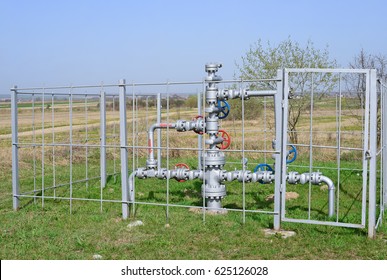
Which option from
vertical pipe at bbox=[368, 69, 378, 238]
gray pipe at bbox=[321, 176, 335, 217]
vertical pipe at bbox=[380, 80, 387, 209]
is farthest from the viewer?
vertical pipe at bbox=[380, 80, 387, 209]

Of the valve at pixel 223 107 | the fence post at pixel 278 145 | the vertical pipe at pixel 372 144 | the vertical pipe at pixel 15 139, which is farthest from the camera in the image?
the vertical pipe at pixel 15 139

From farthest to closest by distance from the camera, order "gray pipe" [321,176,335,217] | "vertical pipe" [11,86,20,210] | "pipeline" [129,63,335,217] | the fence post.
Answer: "vertical pipe" [11,86,20,210] < "pipeline" [129,63,335,217] < "gray pipe" [321,176,335,217] < the fence post

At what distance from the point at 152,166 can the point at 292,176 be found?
303 centimetres

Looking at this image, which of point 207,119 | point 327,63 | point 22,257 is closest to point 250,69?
point 327,63

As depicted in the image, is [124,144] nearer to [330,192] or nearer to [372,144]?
[330,192]

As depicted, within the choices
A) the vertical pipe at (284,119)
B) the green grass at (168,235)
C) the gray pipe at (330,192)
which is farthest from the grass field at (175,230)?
the vertical pipe at (284,119)

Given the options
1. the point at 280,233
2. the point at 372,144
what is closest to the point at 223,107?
the point at 280,233

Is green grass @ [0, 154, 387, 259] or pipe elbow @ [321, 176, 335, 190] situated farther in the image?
pipe elbow @ [321, 176, 335, 190]

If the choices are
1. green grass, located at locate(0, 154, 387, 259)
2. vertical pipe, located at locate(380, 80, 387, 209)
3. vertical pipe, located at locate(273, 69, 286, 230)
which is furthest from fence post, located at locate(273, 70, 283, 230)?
vertical pipe, located at locate(380, 80, 387, 209)

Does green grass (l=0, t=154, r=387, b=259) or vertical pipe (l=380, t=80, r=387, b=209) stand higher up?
vertical pipe (l=380, t=80, r=387, b=209)

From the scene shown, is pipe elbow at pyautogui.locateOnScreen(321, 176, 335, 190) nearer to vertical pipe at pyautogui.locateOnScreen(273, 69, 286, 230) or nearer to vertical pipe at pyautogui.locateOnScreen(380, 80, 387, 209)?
vertical pipe at pyautogui.locateOnScreen(273, 69, 286, 230)


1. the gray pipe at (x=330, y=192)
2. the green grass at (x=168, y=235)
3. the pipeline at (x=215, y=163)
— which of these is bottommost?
the green grass at (x=168, y=235)

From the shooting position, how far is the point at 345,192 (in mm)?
11211

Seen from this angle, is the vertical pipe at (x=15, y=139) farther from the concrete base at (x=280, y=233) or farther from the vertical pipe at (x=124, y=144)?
the concrete base at (x=280, y=233)
